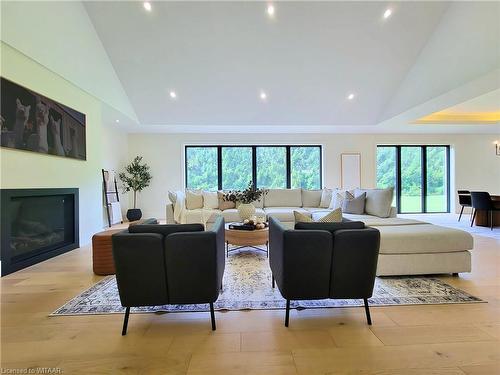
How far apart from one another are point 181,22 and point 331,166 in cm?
520

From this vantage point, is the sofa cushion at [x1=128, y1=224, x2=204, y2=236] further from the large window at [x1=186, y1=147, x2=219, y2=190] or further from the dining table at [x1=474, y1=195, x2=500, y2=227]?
the dining table at [x1=474, y1=195, x2=500, y2=227]

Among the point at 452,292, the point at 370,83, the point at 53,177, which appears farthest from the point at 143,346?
the point at 370,83

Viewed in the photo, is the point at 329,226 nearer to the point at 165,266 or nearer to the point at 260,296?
the point at 260,296

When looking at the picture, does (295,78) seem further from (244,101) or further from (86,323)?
(86,323)

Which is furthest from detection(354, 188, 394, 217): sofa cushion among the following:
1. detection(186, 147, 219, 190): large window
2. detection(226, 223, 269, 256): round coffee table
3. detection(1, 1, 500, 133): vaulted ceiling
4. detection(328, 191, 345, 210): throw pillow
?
detection(186, 147, 219, 190): large window

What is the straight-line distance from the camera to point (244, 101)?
560 cm

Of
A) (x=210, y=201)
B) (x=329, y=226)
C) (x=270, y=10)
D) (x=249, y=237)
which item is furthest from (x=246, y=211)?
(x=270, y=10)

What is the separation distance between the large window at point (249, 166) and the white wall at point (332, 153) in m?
0.23

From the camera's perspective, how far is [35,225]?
3.57 meters

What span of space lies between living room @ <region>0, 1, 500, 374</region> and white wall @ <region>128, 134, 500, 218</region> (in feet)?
0.14

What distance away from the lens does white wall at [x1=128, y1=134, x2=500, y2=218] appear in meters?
7.25

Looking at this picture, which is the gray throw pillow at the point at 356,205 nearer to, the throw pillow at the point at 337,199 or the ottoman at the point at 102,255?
the throw pillow at the point at 337,199

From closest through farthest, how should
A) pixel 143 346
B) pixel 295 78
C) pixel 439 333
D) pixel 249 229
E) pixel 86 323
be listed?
pixel 143 346 → pixel 439 333 → pixel 86 323 → pixel 249 229 → pixel 295 78

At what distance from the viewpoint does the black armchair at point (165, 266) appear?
1.76m
